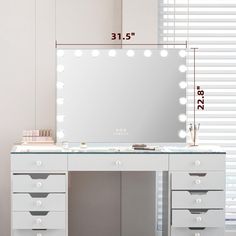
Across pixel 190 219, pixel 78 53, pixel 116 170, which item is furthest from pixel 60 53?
pixel 190 219

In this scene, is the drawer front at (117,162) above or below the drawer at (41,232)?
above

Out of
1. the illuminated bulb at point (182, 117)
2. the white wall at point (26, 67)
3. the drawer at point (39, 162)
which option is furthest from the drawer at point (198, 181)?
the white wall at point (26, 67)

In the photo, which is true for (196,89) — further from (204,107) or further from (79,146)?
(79,146)

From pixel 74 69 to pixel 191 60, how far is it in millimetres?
893

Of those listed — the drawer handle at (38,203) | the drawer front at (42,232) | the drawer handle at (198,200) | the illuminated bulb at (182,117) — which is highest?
the illuminated bulb at (182,117)

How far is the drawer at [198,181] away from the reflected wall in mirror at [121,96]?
34cm

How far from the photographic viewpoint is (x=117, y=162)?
135 inches

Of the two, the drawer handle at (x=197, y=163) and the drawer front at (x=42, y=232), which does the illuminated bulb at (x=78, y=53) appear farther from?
the drawer front at (x=42, y=232)

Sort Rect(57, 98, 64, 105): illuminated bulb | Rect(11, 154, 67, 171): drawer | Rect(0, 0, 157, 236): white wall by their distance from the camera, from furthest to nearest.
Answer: Rect(0, 0, 157, 236): white wall < Rect(57, 98, 64, 105): illuminated bulb < Rect(11, 154, 67, 171): drawer

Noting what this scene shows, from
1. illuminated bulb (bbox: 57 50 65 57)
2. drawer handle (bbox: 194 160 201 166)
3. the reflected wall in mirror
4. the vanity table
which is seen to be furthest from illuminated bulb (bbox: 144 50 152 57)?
Answer: drawer handle (bbox: 194 160 201 166)

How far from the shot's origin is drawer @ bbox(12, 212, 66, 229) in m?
3.43

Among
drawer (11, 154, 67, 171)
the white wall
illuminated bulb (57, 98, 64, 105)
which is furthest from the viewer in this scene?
the white wall

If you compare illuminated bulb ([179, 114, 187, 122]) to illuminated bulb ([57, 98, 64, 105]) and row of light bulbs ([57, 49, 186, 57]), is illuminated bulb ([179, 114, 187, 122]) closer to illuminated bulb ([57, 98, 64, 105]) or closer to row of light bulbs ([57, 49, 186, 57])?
row of light bulbs ([57, 49, 186, 57])

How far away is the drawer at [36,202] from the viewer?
3424mm
